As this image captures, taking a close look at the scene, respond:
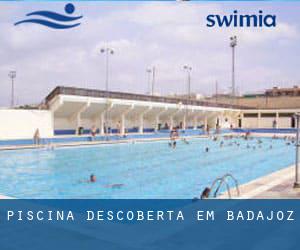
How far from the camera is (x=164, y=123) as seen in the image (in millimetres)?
40844

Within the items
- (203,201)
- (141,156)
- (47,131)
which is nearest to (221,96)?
(47,131)

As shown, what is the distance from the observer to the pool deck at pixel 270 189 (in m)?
6.90

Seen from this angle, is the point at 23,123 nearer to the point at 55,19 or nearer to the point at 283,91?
the point at 55,19

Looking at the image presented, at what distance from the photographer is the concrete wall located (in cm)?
2280

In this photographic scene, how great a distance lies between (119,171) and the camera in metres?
13.5

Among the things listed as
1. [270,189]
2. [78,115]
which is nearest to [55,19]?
[78,115]

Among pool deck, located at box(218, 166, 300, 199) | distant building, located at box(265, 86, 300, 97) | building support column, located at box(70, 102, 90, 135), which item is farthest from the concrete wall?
distant building, located at box(265, 86, 300, 97)

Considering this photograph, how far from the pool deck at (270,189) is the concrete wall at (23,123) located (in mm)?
18215

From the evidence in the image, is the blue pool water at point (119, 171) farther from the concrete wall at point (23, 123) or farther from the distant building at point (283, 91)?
the distant building at point (283, 91)

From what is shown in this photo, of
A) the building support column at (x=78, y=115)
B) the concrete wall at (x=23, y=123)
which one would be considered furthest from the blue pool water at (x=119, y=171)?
the building support column at (x=78, y=115)

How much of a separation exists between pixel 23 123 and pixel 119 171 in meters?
12.5

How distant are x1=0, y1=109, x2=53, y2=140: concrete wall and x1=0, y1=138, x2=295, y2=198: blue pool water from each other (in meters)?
4.66

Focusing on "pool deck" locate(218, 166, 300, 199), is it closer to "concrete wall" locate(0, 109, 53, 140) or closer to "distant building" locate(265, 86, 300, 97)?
"concrete wall" locate(0, 109, 53, 140)

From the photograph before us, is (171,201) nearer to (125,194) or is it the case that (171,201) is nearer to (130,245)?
(125,194)
